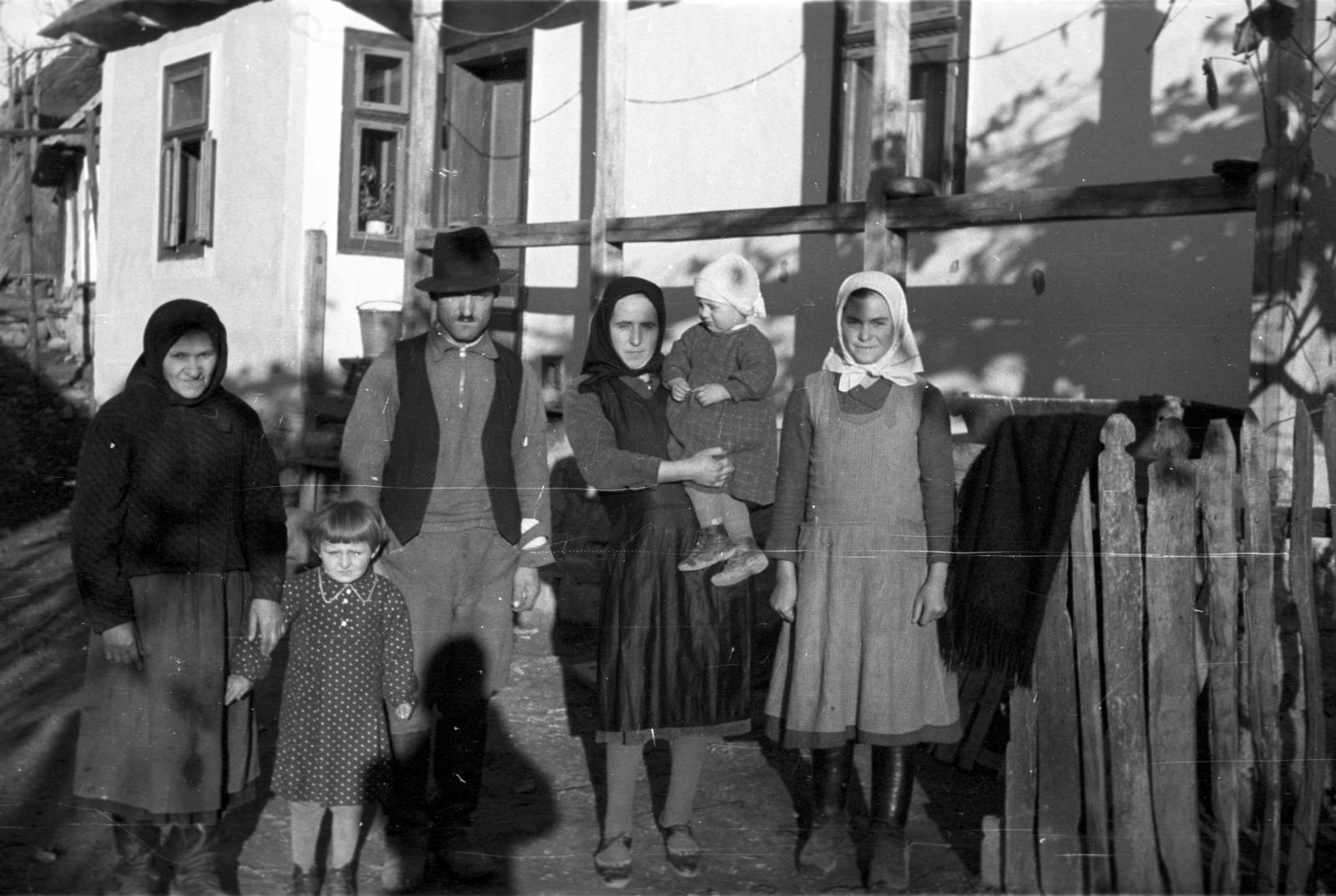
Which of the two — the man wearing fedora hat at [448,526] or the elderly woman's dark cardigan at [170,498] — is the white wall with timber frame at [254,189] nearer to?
the man wearing fedora hat at [448,526]

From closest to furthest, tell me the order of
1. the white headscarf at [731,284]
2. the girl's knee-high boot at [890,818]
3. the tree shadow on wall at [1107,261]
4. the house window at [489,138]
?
1. the girl's knee-high boot at [890,818]
2. the white headscarf at [731,284]
3. the tree shadow on wall at [1107,261]
4. the house window at [489,138]

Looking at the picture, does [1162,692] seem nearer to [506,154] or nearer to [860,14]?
[860,14]

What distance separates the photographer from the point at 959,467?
4789mm

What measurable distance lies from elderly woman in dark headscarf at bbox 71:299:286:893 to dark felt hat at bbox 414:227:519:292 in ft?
2.25

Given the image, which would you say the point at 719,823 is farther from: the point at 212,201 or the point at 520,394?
the point at 212,201

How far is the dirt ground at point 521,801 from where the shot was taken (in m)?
3.85

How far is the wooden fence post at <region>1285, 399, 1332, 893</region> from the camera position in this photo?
3586 mm

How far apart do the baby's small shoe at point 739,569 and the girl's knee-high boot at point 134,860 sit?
5.55 ft

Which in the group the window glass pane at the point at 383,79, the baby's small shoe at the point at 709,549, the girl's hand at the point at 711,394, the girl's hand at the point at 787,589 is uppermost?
the window glass pane at the point at 383,79

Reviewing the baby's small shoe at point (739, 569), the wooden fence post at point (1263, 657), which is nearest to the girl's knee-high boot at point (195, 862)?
the baby's small shoe at point (739, 569)

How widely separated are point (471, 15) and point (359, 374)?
3203 mm

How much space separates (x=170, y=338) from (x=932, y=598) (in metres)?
2.16

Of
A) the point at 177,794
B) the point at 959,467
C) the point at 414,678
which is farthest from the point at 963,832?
the point at 177,794

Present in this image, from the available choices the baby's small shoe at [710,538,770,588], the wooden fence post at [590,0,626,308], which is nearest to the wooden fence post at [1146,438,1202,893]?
the baby's small shoe at [710,538,770,588]
